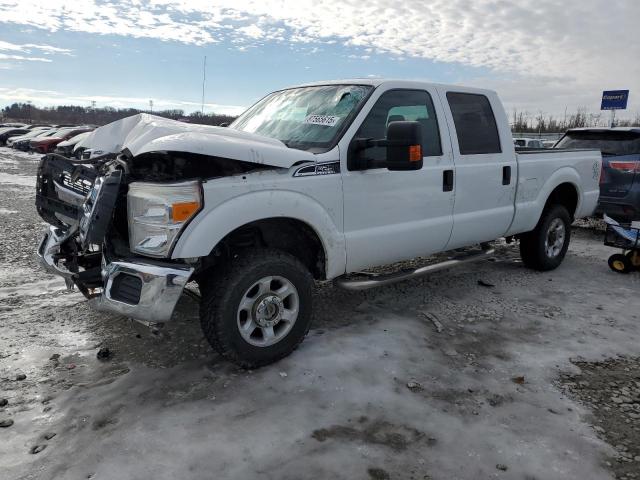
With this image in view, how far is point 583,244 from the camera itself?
7.72 m

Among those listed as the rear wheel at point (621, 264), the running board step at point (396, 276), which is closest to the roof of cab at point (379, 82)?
the running board step at point (396, 276)

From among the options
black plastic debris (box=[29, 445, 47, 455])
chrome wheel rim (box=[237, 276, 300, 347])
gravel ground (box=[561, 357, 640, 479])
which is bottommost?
black plastic debris (box=[29, 445, 47, 455])

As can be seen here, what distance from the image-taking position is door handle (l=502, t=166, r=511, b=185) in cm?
501

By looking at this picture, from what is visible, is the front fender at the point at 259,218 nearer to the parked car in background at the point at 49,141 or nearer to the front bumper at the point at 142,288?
the front bumper at the point at 142,288

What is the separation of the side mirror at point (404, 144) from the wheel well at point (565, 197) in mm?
3216

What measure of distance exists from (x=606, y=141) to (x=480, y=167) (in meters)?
4.13

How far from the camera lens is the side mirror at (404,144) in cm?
334

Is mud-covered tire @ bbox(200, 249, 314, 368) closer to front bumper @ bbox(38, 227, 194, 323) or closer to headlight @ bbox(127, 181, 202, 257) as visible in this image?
front bumper @ bbox(38, 227, 194, 323)


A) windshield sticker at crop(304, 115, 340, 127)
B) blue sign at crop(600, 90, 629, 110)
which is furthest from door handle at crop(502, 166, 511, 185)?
blue sign at crop(600, 90, 629, 110)

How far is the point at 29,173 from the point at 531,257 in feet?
53.0

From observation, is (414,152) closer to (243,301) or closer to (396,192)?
(396,192)

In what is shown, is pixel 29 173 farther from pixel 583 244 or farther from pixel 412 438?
pixel 412 438

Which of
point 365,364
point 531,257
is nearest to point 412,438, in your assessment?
point 365,364

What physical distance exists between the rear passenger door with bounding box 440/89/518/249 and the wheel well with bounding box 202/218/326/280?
145 centimetres
